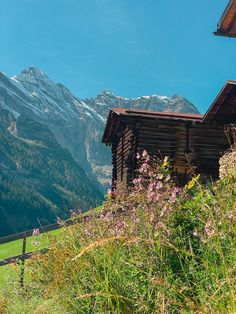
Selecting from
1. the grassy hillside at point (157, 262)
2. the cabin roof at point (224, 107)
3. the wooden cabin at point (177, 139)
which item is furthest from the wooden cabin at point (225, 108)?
the grassy hillside at point (157, 262)

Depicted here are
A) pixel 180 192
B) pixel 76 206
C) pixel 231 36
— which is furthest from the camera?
pixel 231 36

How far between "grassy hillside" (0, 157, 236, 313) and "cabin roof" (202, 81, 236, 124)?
1067 centimetres

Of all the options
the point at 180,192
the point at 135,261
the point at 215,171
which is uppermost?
the point at 215,171

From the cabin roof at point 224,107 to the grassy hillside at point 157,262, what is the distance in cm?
1067

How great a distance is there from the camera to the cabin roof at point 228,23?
576 inches

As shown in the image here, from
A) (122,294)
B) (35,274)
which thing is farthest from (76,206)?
(122,294)

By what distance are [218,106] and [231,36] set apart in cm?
267

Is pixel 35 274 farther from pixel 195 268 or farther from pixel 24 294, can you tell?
pixel 195 268

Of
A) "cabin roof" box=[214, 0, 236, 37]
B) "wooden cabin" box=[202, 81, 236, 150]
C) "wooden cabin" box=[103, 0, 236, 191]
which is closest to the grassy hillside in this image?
"cabin roof" box=[214, 0, 236, 37]

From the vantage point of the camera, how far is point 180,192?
575 centimetres

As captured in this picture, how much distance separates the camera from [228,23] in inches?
597

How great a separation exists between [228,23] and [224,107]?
10.5ft

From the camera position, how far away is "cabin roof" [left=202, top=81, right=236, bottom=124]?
1641 centimetres

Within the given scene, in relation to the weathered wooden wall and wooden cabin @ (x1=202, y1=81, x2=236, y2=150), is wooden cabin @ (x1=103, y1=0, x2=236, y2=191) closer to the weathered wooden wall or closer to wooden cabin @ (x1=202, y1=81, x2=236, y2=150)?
the weathered wooden wall
